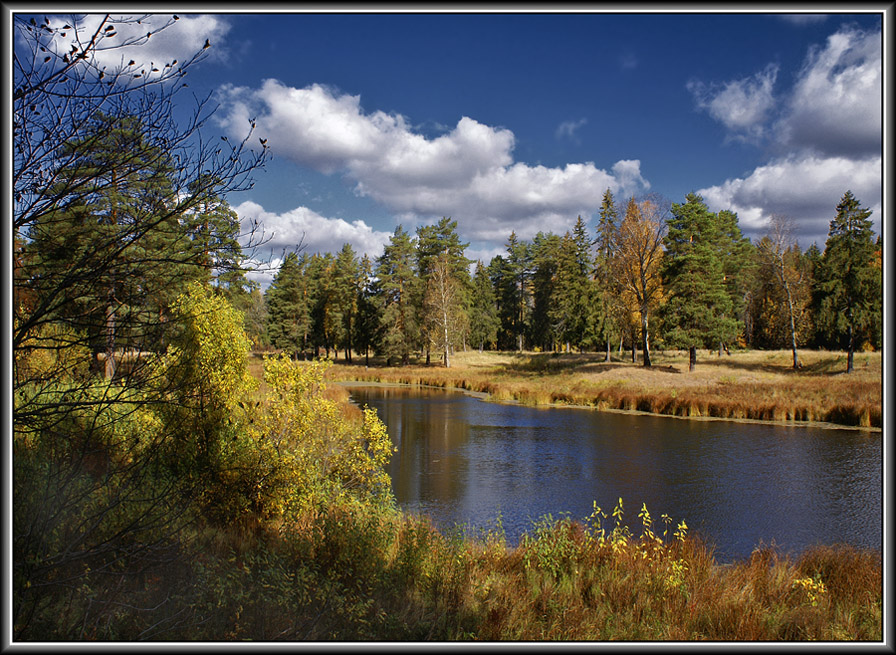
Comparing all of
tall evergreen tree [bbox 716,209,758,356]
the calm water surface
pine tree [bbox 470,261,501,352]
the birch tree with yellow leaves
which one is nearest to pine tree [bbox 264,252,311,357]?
pine tree [bbox 470,261,501,352]

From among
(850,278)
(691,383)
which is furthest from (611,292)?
(850,278)

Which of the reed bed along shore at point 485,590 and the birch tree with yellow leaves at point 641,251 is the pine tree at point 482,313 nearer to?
the birch tree with yellow leaves at point 641,251

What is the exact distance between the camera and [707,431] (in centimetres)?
2172

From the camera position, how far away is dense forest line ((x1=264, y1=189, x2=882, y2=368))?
34.5m

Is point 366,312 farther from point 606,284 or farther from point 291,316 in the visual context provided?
point 606,284

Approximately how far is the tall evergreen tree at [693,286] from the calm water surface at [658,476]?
44.0 feet

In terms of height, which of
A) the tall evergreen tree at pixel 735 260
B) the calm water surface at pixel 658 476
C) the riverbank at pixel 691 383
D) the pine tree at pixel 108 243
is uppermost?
the tall evergreen tree at pixel 735 260

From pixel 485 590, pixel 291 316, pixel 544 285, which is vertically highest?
pixel 544 285

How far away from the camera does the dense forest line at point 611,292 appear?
34.5 m

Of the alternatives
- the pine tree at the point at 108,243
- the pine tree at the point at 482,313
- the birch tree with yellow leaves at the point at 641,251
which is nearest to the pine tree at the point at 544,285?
the pine tree at the point at 482,313

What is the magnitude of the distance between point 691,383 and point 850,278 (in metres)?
11.5

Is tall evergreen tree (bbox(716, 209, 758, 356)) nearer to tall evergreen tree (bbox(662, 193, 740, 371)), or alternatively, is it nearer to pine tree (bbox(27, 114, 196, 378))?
tall evergreen tree (bbox(662, 193, 740, 371))

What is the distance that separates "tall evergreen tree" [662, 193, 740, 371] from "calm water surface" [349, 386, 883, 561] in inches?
528

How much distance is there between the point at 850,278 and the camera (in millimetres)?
33281
